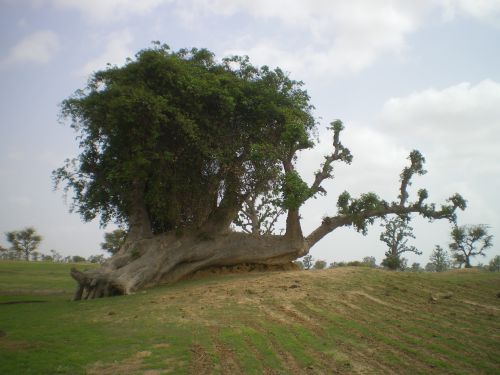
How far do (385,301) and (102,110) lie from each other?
1417 centimetres

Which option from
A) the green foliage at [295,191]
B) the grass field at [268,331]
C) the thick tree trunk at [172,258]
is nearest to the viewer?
the grass field at [268,331]

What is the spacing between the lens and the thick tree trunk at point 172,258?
1802 cm

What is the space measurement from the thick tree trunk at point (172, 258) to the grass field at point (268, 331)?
6.77ft

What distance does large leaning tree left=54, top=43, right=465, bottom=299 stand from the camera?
18.6 meters

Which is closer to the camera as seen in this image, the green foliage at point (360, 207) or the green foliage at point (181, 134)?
the green foliage at point (181, 134)

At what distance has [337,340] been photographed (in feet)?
31.3

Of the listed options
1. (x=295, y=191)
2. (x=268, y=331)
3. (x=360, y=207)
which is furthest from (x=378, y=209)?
(x=268, y=331)

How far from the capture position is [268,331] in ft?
33.2

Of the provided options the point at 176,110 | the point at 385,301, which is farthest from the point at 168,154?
the point at 385,301

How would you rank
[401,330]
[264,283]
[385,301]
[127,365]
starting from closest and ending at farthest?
[127,365]
[401,330]
[385,301]
[264,283]

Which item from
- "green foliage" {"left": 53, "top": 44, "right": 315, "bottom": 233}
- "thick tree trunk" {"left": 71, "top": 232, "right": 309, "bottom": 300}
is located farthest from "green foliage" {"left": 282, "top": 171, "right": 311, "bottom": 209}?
"thick tree trunk" {"left": 71, "top": 232, "right": 309, "bottom": 300}

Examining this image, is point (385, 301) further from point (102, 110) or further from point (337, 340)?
point (102, 110)

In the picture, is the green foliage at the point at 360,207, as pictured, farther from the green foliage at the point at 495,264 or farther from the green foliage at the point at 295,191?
the green foliage at the point at 495,264

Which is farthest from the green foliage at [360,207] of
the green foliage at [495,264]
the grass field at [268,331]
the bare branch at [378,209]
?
the green foliage at [495,264]
